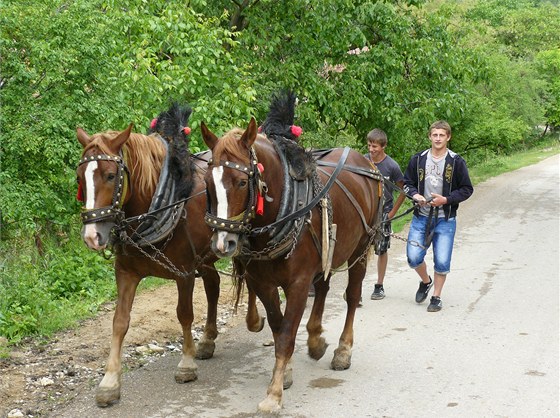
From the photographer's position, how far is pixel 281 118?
17.7ft

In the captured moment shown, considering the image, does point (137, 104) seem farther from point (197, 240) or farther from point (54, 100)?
point (197, 240)

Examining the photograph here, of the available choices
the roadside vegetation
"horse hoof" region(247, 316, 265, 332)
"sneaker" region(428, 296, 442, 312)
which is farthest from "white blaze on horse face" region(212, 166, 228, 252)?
"sneaker" region(428, 296, 442, 312)

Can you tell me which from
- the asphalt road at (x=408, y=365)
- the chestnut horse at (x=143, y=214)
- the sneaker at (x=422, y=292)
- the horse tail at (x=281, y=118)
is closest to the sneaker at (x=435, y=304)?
the asphalt road at (x=408, y=365)

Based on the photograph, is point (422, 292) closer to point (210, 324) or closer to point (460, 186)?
point (460, 186)

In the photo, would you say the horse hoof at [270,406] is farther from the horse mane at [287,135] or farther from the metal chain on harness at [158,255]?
the horse mane at [287,135]

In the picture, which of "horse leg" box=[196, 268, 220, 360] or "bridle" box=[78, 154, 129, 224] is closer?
"bridle" box=[78, 154, 129, 224]

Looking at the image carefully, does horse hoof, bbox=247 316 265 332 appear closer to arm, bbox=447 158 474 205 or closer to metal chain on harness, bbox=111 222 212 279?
metal chain on harness, bbox=111 222 212 279

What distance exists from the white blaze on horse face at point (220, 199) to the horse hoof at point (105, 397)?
4.58 feet

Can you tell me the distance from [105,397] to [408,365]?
8.02ft

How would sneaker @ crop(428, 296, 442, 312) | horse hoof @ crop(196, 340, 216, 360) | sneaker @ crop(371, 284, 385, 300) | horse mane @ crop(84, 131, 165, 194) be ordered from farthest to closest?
sneaker @ crop(371, 284, 385, 300)
sneaker @ crop(428, 296, 442, 312)
horse hoof @ crop(196, 340, 216, 360)
horse mane @ crop(84, 131, 165, 194)

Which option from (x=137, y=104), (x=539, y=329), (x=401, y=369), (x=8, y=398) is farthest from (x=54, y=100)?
(x=539, y=329)

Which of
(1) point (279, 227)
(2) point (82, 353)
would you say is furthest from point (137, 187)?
(2) point (82, 353)

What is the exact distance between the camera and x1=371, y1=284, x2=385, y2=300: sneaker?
26.9 feet

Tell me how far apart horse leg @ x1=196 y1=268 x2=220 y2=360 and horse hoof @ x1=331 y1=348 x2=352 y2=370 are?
1.03 metres
